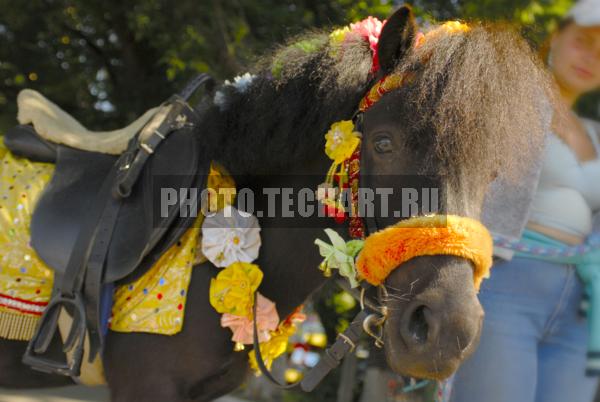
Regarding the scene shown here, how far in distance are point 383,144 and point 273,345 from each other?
0.84 m

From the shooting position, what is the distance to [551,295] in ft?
6.91

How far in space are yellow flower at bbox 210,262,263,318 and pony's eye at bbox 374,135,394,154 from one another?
59 centimetres

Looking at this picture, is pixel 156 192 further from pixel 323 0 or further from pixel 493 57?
pixel 323 0

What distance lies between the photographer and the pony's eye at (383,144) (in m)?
1.66

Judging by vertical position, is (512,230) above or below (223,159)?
below

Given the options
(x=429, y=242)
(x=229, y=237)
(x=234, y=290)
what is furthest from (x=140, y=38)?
(x=429, y=242)

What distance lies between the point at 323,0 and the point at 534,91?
3.15 metres

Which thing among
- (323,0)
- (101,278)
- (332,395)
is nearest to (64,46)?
(323,0)

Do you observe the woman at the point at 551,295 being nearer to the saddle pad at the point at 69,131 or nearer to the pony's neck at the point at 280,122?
the pony's neck at the point at 280,122

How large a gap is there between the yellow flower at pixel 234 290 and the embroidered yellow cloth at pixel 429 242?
47 cm

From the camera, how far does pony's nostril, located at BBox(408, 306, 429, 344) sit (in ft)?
4.92

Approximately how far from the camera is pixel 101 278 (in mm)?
1879

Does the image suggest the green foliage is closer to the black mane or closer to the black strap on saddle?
the black mane

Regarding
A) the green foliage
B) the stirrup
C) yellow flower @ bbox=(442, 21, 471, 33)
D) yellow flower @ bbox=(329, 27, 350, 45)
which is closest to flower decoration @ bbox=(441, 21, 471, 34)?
yellow flower @ bbox=(442, 21, 471, 33)
